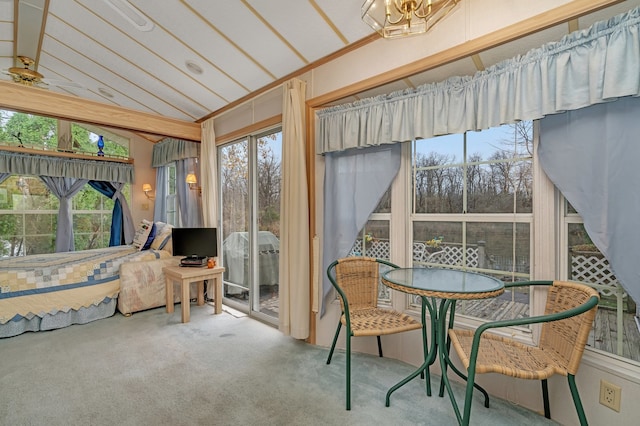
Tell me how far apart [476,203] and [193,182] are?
3.52 meters

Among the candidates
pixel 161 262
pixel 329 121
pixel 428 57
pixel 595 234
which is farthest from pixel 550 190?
pixel 161 262

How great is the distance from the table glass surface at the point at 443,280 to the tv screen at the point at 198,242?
8.08 feet

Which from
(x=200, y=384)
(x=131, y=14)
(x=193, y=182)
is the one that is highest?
(x=131, y=14)

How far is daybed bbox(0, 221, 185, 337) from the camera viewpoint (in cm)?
304

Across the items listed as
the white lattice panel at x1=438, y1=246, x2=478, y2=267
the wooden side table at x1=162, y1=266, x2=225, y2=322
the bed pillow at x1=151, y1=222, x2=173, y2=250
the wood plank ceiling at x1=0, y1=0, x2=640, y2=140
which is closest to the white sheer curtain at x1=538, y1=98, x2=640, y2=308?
the wood plank ceiling at x1=0, y1=0, x2=640, y2=140

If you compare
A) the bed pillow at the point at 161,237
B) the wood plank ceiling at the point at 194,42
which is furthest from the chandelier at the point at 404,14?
the bed pillow at the point at 161,237

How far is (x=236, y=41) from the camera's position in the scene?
8.30 ft

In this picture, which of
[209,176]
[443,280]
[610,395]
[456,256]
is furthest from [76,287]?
[610,395]

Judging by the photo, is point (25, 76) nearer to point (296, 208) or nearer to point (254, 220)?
point (254, 220)

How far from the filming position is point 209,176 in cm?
389

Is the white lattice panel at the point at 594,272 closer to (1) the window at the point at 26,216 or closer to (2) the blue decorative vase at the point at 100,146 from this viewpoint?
(2) the blue decorative vase at the point at 100,146

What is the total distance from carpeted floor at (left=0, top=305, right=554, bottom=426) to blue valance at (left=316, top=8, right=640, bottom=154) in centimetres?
174

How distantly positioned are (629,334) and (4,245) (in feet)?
23.9

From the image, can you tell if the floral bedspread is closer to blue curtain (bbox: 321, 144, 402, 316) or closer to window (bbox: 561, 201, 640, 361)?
blue curtain (bbox: 321, 144, 402, 316)
